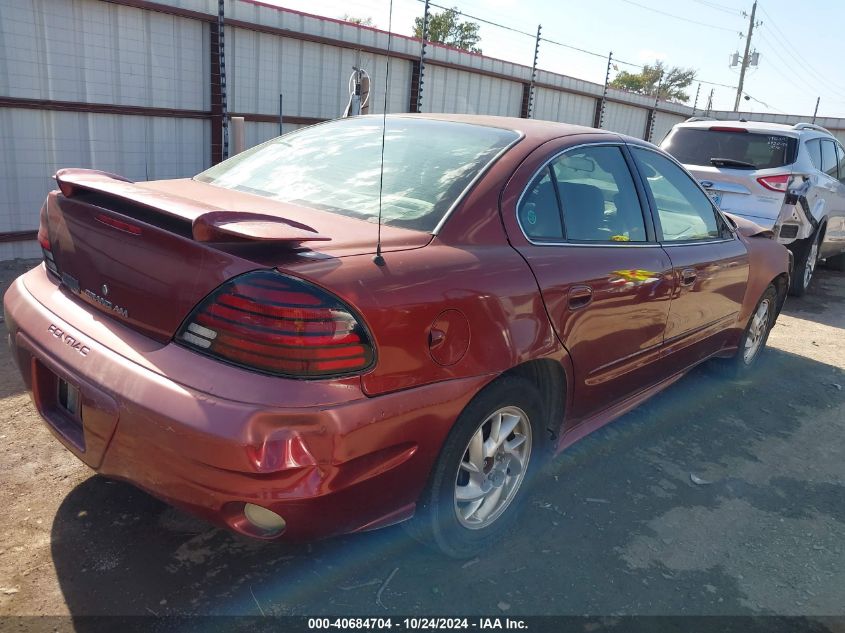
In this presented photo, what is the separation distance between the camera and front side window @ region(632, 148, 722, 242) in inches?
137

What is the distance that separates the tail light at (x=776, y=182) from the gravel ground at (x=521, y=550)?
3.96 m

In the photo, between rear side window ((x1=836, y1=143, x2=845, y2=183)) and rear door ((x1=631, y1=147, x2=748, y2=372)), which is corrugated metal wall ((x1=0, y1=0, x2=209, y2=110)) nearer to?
rear door ((x1=631, y1=147, x2=748, y2=372))

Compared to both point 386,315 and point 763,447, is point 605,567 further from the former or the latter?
point 763,447

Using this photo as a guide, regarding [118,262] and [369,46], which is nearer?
[118,262]

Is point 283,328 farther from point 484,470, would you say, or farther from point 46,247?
point 46,247

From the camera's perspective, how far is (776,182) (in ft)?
22.5

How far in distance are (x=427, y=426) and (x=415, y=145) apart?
1.32 meters

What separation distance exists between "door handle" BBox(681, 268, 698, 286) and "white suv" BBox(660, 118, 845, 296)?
12.5ft

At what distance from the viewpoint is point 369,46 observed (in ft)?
33.3

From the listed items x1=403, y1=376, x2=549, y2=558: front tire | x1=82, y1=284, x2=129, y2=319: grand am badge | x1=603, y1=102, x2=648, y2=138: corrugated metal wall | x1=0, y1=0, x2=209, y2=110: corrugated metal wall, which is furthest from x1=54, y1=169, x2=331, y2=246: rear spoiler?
x1=603, y1=102, x2=648, y2=138: corrugated metal wall

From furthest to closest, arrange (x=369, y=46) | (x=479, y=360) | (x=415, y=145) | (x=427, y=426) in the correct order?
(x=369, y=46) → (x=415, y=145) → (x=479, y=360) → (x=427, y=426)

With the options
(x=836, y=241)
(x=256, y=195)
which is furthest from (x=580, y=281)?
(x=836, y=241)

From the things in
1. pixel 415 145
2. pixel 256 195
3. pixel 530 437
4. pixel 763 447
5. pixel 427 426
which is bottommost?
pixel 763 447

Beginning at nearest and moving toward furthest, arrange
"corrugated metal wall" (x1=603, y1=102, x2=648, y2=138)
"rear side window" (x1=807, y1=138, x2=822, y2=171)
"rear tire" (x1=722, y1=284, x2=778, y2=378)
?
"rear tire" (x1=722, y1=284, x2=778, y2=378) → "rear side window" (x1=807, y1=138, x2=822, y2=171) → "corrugated metal wall" (x1=603, y1=102, x2=648, y2=138)
